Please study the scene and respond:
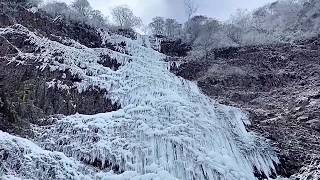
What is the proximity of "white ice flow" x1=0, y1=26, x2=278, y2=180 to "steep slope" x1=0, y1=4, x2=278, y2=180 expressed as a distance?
31 mm

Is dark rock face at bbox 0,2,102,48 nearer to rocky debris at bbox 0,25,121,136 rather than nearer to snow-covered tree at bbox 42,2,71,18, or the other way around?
rocky debris at bbox 0,25,121,136

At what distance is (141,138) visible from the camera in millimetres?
15336

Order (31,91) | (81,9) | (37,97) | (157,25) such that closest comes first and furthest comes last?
(37,97) < (31,91) < (81,9) < (157,25)

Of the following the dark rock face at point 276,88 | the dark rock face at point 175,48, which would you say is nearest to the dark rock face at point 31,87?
the dark rock face at point 276,88

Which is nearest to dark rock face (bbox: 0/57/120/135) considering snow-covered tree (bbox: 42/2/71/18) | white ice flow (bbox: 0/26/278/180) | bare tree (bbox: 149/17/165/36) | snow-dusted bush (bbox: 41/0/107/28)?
white ice flow (bbox: 0/26/278/180)

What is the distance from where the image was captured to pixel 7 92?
51.5ft

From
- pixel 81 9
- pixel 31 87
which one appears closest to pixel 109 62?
pixel 31 87

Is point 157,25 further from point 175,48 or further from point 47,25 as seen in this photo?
point 47,25

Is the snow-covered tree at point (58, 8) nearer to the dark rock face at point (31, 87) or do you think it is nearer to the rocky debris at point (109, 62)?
the dark rock face at point (31, 87)

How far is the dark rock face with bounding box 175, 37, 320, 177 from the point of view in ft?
59.0

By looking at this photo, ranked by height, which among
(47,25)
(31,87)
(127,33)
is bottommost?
(31,87)

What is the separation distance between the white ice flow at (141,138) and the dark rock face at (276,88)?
975mm

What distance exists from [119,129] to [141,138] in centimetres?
89

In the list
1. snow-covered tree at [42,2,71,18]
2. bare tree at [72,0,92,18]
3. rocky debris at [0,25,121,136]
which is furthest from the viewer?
bare tree at [72,0,92,18]
